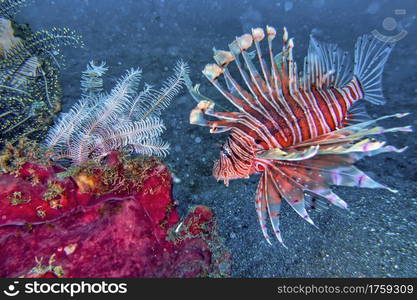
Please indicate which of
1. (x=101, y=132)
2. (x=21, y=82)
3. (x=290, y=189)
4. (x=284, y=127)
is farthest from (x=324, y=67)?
(x=21, y=82)

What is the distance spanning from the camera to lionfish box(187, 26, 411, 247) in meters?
2.42

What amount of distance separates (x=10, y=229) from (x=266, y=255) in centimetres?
228

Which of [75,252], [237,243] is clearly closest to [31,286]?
[75,252]

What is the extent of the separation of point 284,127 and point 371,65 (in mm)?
1888

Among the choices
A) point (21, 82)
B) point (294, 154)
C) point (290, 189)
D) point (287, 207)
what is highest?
point (21, 82)

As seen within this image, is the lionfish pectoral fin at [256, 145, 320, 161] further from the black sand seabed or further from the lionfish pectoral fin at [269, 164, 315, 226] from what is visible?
the black sand seabed

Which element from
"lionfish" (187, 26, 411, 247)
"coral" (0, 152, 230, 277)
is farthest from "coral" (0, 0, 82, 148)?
"lionfish" (187, 26, 411, 247)

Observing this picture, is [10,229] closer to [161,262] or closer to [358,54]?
[161,262]

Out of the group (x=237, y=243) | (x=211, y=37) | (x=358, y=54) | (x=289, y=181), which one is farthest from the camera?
(x=211, y=37)

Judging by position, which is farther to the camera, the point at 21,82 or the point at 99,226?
the point at 21,82

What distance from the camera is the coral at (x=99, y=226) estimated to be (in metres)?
2.08

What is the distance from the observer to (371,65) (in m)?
3.76

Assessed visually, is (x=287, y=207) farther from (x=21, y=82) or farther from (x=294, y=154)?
(x=21, y=82)

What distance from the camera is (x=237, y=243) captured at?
304cm
